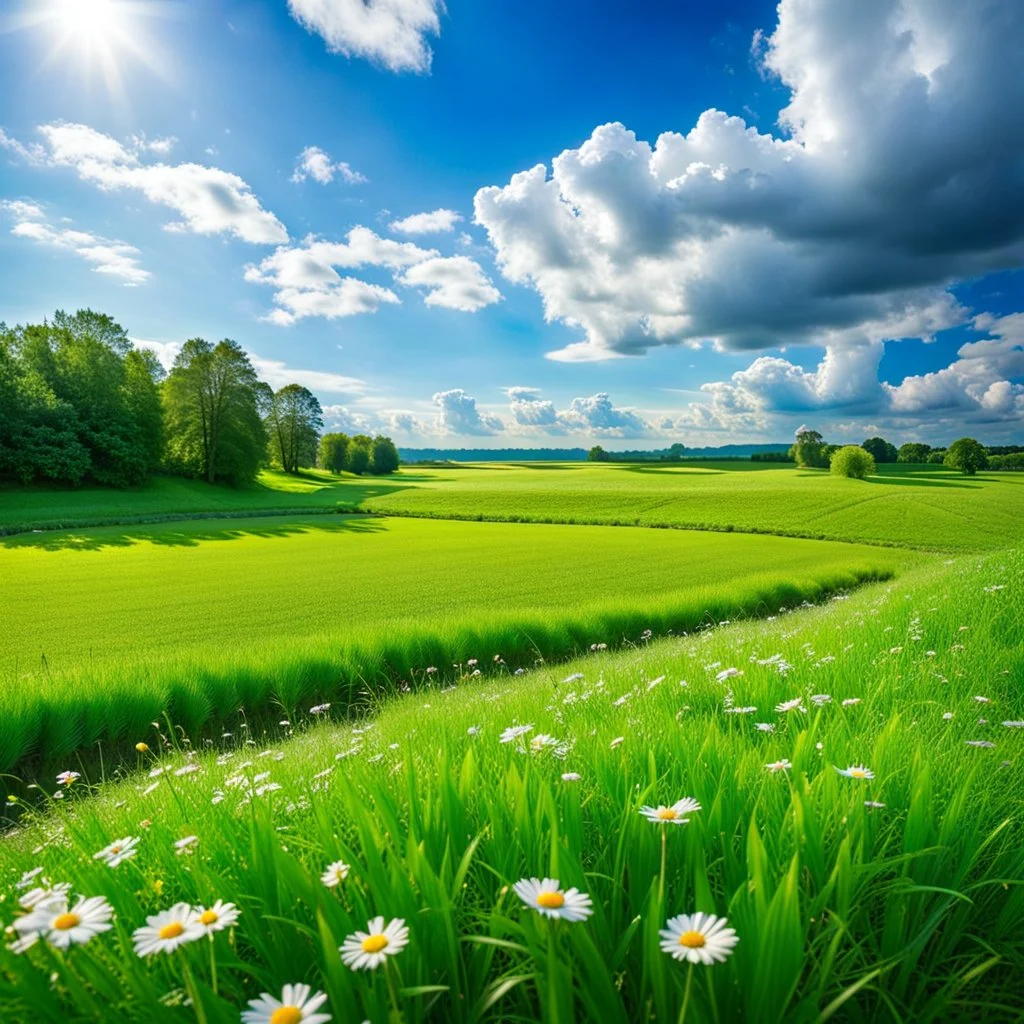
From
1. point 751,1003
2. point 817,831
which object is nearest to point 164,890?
point 751,1003

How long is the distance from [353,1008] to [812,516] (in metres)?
55.3

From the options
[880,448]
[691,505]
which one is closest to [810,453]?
[880,448]

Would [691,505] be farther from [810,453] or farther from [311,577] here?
[810,453]

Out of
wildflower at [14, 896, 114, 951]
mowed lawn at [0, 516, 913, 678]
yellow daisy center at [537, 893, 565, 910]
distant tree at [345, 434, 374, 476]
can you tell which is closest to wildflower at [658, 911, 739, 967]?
yellow daisy center at [537, 893, 565, 910]

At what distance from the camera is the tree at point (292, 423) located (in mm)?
103688

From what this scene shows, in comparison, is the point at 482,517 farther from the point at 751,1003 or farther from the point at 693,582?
the point at 751,1003

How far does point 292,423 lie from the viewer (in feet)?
344

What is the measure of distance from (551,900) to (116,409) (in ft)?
255

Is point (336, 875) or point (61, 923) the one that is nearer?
point (61, 923)

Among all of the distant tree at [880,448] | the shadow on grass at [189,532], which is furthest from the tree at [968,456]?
the shadow on grass at [189,532]

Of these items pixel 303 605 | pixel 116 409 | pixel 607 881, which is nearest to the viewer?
pixel 607 881

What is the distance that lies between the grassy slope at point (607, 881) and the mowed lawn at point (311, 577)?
839 cm

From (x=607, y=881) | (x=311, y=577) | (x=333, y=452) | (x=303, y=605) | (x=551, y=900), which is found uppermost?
(x=333, y=452)

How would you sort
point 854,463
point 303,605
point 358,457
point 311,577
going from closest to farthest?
point 303,605, point 311,577, point 854,463, point 358,457
